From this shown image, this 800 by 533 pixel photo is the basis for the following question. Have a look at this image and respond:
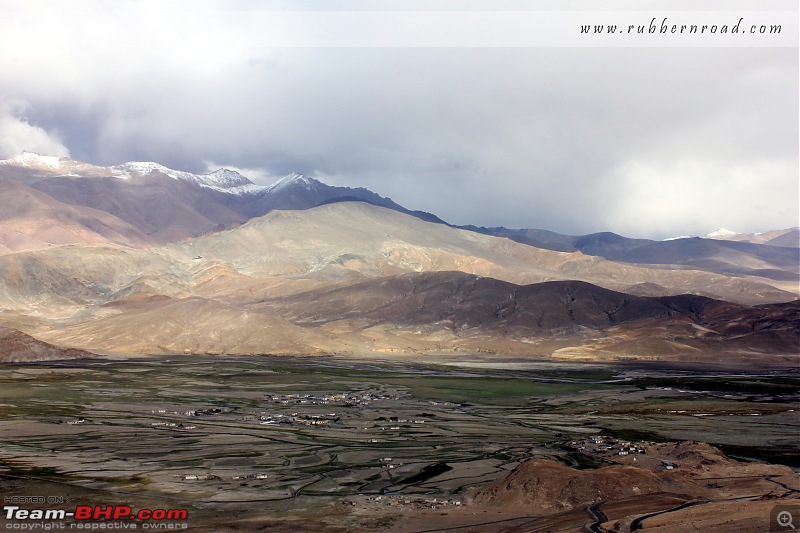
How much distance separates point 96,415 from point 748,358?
497 feet

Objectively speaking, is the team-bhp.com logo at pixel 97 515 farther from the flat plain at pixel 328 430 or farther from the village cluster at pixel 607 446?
the village cluster at pixel 607 446

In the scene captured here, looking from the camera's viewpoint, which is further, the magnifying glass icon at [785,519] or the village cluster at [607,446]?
the village cluster at [607,446]

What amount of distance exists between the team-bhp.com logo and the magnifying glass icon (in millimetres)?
27600

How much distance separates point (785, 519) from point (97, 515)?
1294 inches

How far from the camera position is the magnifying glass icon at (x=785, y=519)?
33.4 meters

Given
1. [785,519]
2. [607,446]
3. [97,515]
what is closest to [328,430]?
[607,446]

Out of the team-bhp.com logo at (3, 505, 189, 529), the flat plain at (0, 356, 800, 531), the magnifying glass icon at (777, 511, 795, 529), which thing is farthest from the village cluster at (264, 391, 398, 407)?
the magnifying glass icon at (777, 511, 795, 529)

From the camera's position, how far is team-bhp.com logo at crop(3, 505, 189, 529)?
3909 centimetres

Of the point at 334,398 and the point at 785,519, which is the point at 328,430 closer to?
the point at 334,398

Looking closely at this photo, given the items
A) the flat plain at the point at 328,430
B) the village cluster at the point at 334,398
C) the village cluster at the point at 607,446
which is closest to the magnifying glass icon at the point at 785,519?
the flat plain at the point at 328,430

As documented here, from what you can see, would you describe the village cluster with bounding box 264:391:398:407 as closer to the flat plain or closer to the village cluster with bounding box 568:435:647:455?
the flat plain

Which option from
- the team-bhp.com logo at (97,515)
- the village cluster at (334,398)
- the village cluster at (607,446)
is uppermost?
the village cluster at (334,398)

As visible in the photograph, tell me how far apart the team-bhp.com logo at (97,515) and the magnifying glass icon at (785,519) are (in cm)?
2760

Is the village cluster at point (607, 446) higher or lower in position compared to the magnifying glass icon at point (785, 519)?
lower
